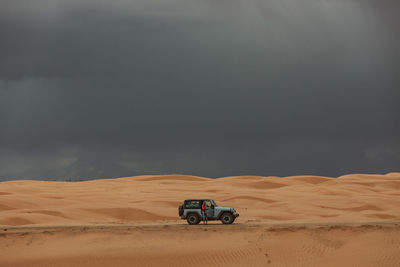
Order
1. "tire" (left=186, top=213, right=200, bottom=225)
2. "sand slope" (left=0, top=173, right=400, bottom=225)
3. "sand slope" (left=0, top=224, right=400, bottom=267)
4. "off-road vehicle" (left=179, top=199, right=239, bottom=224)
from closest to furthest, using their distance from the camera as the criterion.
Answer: "sand slope" (left=0, top=224, right=400, bottom=267)
"off-road vehicle" (left=179, top=199, right=239, bottom=224)
"tire" (left=186, top=213, right=200, bottom=225)
"sand slope" (left=0, top=173, right=400, bottom=225)

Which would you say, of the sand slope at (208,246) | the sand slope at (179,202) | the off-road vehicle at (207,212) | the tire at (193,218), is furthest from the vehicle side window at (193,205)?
the sand slope at (179,202)

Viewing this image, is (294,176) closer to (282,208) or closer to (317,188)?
(317,188)

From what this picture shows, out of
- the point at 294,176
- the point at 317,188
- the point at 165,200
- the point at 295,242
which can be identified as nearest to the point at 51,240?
the point at 295,242

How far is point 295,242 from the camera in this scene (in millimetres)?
22453

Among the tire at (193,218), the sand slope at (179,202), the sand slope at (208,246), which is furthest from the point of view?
the sand slope at (179,202)

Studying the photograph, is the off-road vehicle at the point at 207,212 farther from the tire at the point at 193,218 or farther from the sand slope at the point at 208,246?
the sand slope at the point at 208,246

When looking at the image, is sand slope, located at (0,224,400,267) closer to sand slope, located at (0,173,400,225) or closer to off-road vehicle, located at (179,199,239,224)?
off-road vehicle, located at (179,199,239,224)

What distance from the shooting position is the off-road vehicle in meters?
26.6

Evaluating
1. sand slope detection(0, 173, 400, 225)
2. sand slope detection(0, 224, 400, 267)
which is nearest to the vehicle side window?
sand slope detection(0, 224, 400, 267)

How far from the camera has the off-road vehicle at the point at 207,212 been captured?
2659 centimetres

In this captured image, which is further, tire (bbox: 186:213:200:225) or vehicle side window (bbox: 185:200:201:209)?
tire (bbox: 186:213:200:225)

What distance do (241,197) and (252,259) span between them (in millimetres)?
26358

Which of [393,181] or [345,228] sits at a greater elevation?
[393,181]

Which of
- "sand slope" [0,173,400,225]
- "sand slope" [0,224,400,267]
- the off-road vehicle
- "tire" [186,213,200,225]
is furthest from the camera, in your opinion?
"sand slope" [0,173,400,225]
